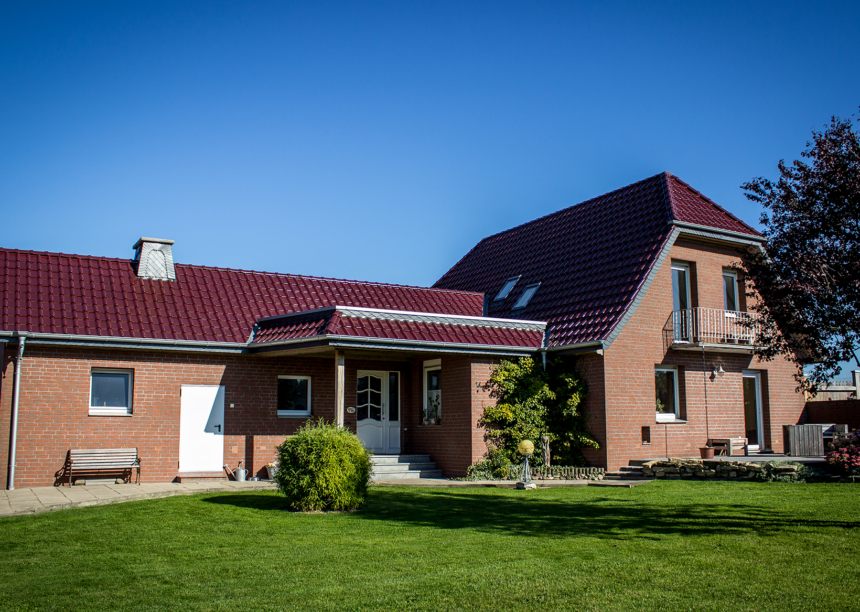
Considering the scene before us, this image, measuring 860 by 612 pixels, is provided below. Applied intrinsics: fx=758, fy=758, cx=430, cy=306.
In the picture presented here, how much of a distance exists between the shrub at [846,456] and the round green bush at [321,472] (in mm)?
9463

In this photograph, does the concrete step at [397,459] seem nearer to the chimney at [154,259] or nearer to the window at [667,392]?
the window at [667,392]

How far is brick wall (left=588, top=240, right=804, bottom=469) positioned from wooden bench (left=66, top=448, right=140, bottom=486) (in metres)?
10.5

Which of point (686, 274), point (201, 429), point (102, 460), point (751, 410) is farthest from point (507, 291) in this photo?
point (102, 460)

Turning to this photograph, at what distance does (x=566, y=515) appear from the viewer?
36.9ft

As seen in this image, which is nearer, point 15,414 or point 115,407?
point 15,414

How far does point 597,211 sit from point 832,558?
15.1m

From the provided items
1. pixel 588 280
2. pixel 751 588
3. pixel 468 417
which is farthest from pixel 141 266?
pixel 751 588

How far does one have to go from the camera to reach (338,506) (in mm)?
12000

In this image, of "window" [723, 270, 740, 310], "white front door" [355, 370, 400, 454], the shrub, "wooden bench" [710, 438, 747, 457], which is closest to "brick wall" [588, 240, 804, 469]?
"wooden bench" [710, 438, 747, 457]

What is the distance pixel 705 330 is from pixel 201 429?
41.1 feet

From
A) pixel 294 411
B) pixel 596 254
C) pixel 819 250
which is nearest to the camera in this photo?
pixel 819 250

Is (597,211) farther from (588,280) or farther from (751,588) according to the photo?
(751,588)

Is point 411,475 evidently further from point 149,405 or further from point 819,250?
point 819,250

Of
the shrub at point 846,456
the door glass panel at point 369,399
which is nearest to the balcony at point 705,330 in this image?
the shrub at point 846,456
